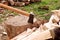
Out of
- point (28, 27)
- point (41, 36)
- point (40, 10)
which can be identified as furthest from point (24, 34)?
point (40, 10)

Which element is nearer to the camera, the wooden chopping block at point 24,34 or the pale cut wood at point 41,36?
the pale cut wood at point 41,36

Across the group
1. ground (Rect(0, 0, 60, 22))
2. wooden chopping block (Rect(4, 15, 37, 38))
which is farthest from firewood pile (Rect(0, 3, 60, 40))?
ground (Rect(0, 0, 60, 22))

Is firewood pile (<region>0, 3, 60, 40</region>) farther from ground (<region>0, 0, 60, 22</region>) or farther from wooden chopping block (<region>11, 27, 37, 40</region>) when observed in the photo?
ground (<region>0, 0, 60, 22</region>)

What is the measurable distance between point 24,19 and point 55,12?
0.64 metres

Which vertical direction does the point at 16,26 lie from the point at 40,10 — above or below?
above

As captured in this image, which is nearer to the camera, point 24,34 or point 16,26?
point 24,34

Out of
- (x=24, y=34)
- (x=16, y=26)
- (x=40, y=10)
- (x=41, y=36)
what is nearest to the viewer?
(x=41, y=36)

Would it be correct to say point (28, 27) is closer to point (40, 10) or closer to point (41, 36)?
point (41, 36)

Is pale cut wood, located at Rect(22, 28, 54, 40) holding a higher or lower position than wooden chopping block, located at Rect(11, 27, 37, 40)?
higher

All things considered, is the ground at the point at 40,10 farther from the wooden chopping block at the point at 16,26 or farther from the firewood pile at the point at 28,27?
the wooden chopping block at the point at 16,26

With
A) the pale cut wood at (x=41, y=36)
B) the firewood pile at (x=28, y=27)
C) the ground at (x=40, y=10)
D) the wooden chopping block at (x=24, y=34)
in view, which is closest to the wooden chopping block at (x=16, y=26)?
the firewood pile at (x=28, y=27)

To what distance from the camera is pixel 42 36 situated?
3.25m

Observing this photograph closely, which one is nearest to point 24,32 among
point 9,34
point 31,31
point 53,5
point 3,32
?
point 31,31

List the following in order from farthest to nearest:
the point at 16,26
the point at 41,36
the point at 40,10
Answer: the point at 40,10 → the point at 16,26 → the point at 41,36
